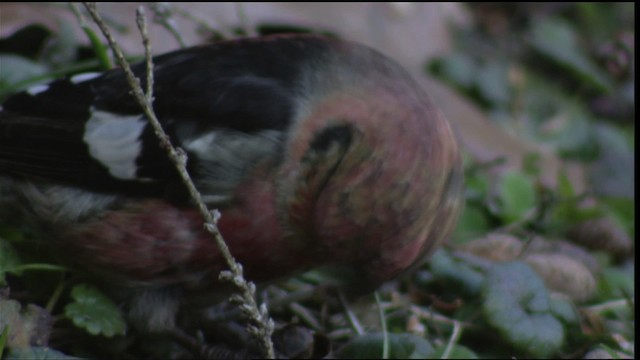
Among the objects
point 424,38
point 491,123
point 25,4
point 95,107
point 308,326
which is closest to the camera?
point 95,107

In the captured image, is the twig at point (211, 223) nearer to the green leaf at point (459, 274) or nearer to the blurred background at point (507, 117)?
the blurred background at point (507, 117)

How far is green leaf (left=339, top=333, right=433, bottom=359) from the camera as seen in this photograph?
2184mm

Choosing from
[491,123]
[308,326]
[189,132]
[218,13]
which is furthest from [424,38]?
[189,132]

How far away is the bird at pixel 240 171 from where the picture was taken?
196 centimetres

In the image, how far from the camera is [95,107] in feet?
6.86

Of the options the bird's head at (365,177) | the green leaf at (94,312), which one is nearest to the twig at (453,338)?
the bird's head at (365,177)

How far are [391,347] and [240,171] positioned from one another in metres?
0.46

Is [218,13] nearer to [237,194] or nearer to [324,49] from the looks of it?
[324,49]

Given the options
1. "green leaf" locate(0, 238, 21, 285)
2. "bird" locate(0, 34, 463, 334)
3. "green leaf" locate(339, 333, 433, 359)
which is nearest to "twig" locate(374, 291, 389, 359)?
"green leaf" locate(339, 333, 433, 359)

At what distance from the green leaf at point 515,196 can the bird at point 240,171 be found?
2.86 feet

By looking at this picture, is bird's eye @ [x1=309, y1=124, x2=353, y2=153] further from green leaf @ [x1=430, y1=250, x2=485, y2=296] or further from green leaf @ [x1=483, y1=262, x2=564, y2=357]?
green leaf @ [x1=430, y1=250, x2=485, y2=296]

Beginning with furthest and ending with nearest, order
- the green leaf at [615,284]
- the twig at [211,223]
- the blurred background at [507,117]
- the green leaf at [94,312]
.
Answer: the green leaf at [615,284] → the blurred background at [507,117] → the green leaf at [94,312] → the twig at [211,223]

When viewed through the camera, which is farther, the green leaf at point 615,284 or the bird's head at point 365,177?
the green leaf at point 615,284

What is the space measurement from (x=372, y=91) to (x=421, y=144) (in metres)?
0.12
